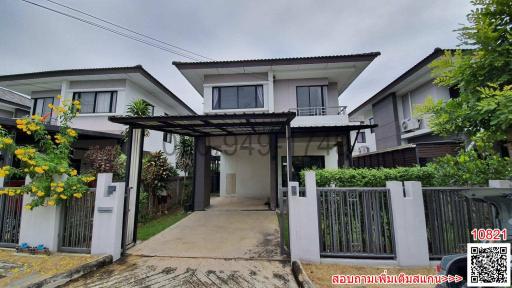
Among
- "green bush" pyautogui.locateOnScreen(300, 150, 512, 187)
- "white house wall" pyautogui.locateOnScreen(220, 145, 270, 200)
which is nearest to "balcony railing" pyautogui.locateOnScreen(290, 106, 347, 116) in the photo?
"white house wall" pyautogui.locateOnScreen(220, 145, 270, 200)

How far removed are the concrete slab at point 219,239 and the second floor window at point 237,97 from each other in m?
4.96

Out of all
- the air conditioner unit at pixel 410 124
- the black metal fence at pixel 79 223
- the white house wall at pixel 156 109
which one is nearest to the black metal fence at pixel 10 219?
the black metal fence at pixel 79 223

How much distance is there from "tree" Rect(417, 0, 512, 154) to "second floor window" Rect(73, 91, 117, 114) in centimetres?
1225

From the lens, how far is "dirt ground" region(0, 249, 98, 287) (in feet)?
10.5

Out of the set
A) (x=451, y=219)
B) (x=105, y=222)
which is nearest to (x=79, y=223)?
(x=105, y=222)

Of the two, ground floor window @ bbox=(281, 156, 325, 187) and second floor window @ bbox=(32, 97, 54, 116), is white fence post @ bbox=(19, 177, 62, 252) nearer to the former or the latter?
ground floor window @ bbox=(281, 156, 325, 187)

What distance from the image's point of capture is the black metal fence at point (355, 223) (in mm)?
3744

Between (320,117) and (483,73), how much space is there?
268 inches

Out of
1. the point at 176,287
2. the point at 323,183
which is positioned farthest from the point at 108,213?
→ the point at 323,183

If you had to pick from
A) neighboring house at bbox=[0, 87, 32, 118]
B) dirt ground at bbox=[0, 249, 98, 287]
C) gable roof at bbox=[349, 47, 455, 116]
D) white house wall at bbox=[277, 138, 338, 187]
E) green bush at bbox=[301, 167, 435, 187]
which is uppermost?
gable roof at bbox=[349, 47, 455, 116]

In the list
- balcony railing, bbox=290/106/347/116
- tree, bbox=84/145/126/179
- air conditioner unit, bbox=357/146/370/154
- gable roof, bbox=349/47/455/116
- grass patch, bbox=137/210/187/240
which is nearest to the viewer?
grass patch, bbox=137/210/187/240

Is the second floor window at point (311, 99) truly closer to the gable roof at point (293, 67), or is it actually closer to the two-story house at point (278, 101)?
the two-story house at point (278, 101)

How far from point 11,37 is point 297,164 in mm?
13859

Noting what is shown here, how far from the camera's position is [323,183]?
4.38 metres
